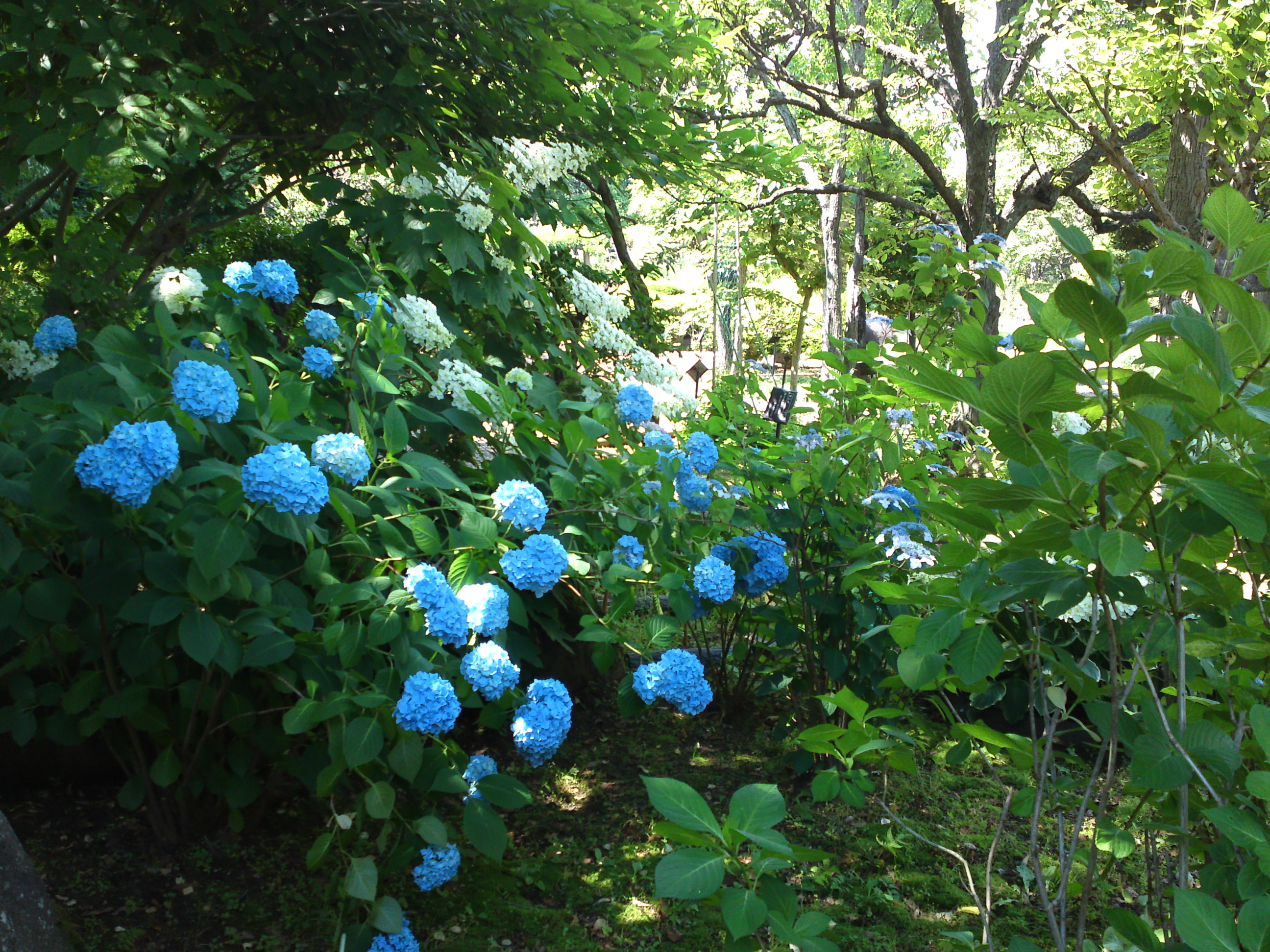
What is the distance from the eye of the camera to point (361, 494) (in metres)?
1.94

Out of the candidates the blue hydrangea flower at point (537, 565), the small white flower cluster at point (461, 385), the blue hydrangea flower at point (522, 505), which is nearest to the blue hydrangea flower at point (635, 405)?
the small white flower cluster at point (461, 385)

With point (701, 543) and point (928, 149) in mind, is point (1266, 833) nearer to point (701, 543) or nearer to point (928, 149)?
point (701, 543)

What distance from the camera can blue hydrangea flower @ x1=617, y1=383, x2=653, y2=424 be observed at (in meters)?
2.50

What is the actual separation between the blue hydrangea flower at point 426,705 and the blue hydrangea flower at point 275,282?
3.74ft

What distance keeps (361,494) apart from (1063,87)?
7862 mm

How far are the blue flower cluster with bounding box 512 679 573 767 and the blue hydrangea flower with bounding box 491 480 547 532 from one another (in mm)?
335

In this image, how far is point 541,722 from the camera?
1.72 metres

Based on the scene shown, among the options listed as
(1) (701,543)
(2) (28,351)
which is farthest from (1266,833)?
(2) (28,351)

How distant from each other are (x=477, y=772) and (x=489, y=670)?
A: 0.80ft

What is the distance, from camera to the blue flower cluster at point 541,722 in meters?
1.72

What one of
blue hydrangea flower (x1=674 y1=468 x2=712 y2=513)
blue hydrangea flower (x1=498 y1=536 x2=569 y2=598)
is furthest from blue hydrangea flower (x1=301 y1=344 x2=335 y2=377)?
blue hydrangea flower (x1=674 y1=468 x2=712 y2=513)

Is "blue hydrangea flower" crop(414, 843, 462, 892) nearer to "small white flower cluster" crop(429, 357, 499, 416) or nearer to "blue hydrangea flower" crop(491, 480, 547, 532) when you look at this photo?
"blue hydrangea flower" crop(491, 480, 547, 532)

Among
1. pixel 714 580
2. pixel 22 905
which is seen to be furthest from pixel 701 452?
pixel 22 905

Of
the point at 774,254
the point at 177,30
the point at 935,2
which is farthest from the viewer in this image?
the point at 774,254
